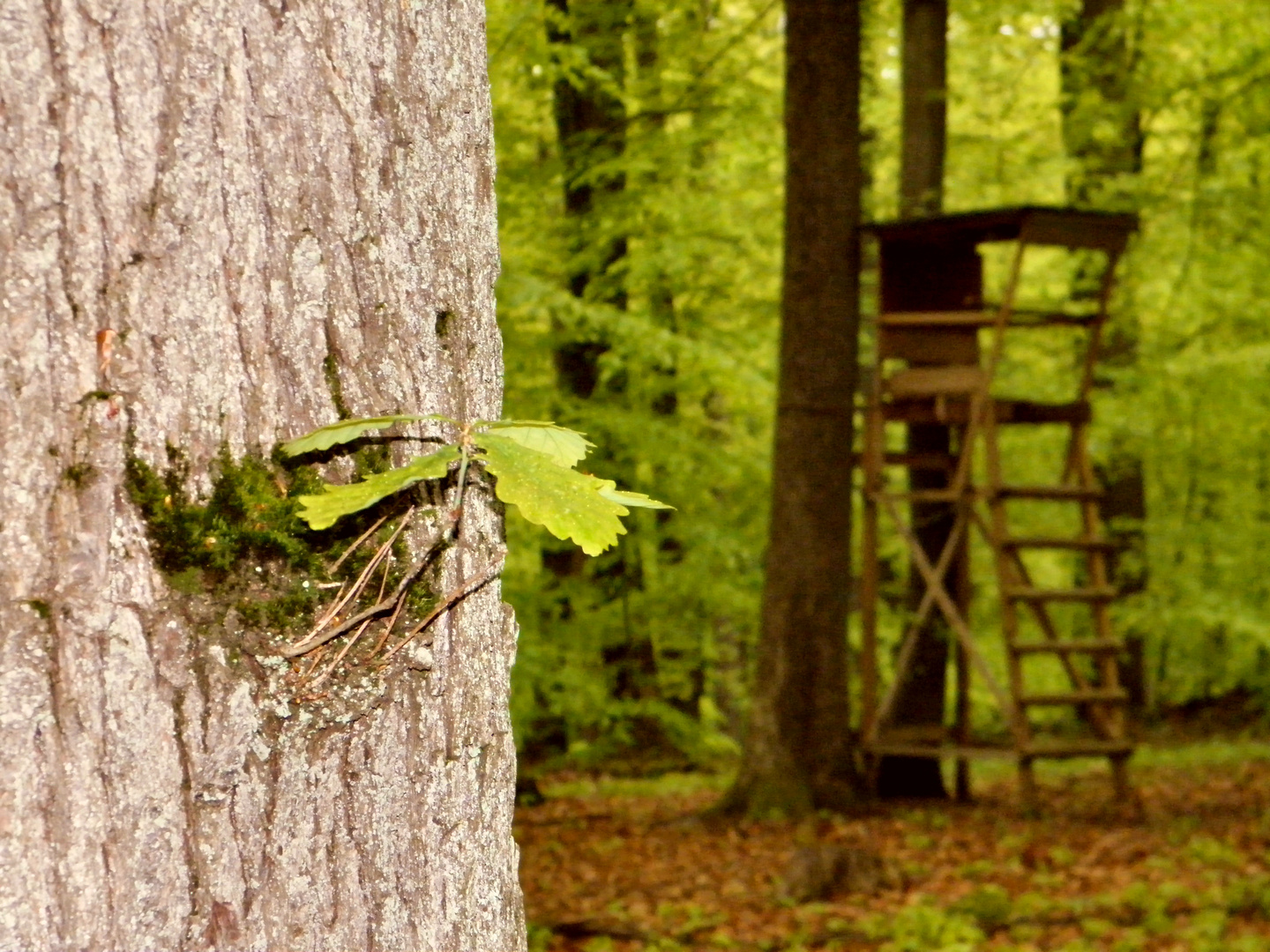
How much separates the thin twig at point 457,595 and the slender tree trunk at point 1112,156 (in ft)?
25.5

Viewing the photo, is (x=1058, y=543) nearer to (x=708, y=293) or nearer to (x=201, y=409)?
(x=708, y=293)

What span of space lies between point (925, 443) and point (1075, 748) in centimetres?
229

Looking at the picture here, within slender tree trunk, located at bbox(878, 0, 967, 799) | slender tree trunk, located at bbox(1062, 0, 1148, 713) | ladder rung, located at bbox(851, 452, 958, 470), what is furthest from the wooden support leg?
ladder rung, located at bbox(851, 452, 958, 470)

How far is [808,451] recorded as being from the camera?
774cm

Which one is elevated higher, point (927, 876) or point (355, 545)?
point (355, 545)

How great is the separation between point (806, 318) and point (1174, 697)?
1323 cm

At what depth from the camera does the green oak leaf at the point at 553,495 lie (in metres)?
1.17

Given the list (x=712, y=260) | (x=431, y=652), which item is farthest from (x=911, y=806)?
(x=431, y=652)

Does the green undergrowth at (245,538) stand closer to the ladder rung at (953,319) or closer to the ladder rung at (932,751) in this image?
the ladder rung at (932,751)

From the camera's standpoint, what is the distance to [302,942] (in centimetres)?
118

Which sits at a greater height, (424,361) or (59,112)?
(59,112)

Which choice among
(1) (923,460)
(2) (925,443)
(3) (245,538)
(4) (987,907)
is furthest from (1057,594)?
(3) (245,538)

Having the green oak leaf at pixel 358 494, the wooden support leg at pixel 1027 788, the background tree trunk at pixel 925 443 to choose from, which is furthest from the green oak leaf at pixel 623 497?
the background tree trunk at pixel 925 443

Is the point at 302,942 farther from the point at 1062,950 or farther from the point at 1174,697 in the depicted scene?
the point at 1174,697
